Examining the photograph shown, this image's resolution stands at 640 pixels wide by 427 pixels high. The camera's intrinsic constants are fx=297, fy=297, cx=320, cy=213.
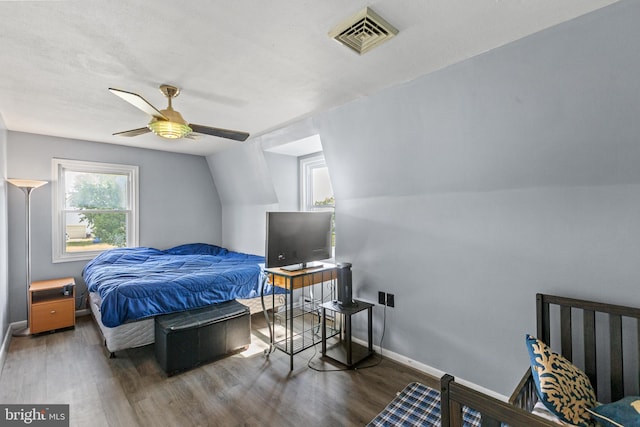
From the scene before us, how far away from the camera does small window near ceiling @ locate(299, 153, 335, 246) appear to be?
13.6 feet

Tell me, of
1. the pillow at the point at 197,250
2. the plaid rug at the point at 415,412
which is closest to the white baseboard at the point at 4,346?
the pillow at the point at 197,250

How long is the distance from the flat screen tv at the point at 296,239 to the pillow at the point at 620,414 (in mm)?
2071

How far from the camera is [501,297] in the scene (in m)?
2.09

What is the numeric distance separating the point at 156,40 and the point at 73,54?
24.3 inches

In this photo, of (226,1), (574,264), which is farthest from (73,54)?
(574,264)

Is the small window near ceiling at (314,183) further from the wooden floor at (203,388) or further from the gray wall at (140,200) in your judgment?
the wooden floor at (203,388)

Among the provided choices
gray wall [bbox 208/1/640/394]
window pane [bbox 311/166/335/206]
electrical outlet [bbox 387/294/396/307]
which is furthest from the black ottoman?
window pane [bbox 311/166/335/206]

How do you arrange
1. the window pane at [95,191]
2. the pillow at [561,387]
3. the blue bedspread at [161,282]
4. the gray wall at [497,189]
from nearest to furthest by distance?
the pillow at [561,387] → the gray wall at [497,189] → the blue bedspread at [161,282] → the window pane at [95,191]

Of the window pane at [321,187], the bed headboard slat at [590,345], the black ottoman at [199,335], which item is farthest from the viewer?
the window pane at [321,187]

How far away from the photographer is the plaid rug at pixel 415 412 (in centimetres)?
189

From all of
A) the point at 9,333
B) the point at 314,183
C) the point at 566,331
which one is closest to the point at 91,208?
the point at 9,333

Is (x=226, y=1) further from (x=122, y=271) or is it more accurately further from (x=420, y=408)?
(x=122, y=271)

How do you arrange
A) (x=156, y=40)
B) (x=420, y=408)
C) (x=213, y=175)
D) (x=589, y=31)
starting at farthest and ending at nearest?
(x=213, y=175)
(x=420, y=408)
(x=156, y=40)
(x=589, y=31)

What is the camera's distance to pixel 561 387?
4.57 ft
